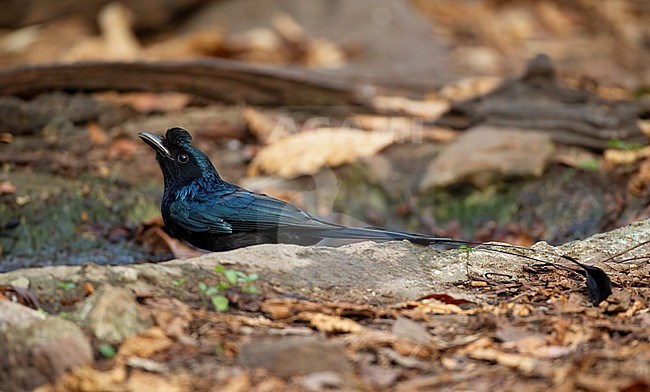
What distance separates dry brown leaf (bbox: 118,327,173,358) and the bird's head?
255cm

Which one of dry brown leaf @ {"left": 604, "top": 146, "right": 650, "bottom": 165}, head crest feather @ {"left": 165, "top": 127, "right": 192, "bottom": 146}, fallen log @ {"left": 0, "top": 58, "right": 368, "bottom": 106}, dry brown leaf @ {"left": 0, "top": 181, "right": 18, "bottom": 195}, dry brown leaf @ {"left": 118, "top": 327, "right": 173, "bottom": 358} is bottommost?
dry brown leaf @ {"left": 0, "top": 181, "right": 18, "bottom": 195}

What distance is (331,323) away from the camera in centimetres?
376

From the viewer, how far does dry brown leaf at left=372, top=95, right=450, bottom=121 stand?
10.2 meters

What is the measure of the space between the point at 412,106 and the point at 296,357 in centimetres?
745

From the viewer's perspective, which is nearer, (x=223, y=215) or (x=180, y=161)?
(x=223, y=215)

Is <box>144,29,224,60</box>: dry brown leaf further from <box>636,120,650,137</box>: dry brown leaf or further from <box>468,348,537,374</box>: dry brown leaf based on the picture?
Result: <box>468,348,537,374</box>: dry brown leaf

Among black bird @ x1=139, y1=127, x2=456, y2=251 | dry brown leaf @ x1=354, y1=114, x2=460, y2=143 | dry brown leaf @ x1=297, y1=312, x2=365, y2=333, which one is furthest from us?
dry brown leaf @ x1=354, y1=114, x2=460, y2=143

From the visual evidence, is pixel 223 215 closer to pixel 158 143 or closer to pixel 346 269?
pixel 158 143

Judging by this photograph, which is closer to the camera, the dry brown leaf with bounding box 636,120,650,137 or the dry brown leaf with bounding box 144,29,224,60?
the dry brown leaf with bounding box 636,120,650,137

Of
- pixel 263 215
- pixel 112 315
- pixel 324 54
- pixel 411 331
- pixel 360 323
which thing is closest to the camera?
pixel 112 315

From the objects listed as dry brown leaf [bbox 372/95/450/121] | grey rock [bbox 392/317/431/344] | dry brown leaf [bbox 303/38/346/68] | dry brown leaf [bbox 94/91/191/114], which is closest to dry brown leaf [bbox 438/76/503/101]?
dry brown leaf [bbox 372/95/450/121]

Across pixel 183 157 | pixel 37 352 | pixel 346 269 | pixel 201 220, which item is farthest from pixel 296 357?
pixel 183 157

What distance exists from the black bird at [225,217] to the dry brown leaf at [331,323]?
1657 mm

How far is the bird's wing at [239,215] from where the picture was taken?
5.65 meters
